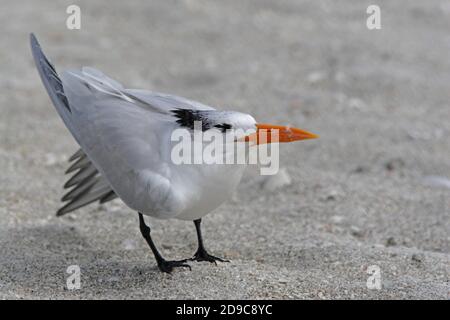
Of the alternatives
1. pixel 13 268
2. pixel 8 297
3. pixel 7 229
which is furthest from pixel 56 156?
pixel 8 297

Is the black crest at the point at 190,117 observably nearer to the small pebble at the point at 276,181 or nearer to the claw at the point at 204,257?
the claw at the point at 204,257

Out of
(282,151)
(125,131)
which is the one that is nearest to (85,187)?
(125,131)

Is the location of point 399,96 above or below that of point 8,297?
above

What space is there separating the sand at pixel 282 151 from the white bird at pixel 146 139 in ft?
1.04

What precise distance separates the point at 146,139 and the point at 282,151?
1.94m

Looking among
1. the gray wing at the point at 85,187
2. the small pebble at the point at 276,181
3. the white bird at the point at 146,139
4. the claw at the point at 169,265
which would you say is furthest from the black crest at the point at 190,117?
the small pebble at the point at 276,181

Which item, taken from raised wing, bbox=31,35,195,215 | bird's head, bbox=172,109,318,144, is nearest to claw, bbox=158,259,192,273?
raised wing, bbox=31,35,195,215

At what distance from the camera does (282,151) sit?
4930 millimetres

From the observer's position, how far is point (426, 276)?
322 centimetres

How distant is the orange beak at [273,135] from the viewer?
9.95ft

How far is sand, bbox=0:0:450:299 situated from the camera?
3.22m

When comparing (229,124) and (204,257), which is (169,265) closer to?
(204,257)
